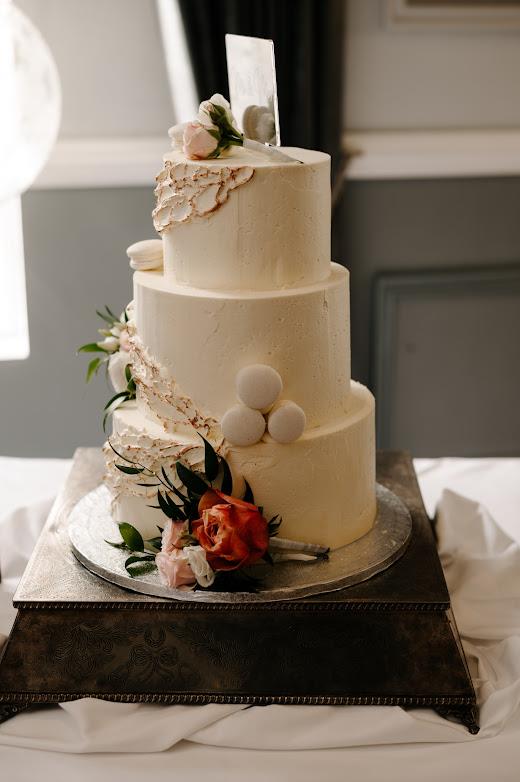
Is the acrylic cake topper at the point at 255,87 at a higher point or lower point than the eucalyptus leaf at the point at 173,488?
higher

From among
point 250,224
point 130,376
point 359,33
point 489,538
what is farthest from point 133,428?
point 359,33

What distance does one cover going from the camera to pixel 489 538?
201 cm

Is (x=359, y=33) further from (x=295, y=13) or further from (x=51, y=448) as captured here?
(x=51, y=448)

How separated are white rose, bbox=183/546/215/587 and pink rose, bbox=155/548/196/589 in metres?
0.02

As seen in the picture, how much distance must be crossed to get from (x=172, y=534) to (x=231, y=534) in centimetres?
12

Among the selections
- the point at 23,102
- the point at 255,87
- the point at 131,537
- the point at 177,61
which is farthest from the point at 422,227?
the point at 131,537

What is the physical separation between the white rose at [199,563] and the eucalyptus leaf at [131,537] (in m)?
0.15

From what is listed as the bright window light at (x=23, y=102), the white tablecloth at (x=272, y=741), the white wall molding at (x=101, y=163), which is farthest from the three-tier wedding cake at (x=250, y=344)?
the white wall molding at (x=101, y=163)

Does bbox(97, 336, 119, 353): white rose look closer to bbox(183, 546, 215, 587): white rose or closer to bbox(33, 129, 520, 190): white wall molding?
bbox(183, 546, 215, 587): white rose

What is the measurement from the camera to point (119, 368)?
6.06 ft

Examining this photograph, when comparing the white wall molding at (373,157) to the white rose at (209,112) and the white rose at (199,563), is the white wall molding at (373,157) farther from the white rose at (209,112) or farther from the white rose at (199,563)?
the white rose at (199,563)

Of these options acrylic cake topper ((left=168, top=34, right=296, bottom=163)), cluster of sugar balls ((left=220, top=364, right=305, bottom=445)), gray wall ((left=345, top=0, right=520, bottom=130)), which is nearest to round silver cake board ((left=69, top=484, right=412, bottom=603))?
cluster of sugar balls ((left=220, top=364, right=305, bottom=445))

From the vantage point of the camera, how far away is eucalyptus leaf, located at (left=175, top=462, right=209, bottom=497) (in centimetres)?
167

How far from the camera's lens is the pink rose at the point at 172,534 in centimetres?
166
